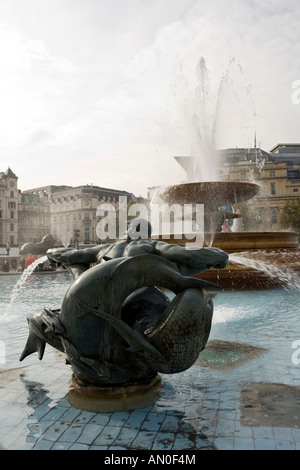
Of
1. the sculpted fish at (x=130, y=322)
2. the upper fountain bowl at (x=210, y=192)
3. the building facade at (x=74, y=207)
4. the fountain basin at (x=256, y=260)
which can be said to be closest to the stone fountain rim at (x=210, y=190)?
the upper fountain bowl at (x=210, y=192)

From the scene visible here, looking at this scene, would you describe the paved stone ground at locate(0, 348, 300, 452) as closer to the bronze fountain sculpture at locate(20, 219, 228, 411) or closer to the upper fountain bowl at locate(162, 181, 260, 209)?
the bronze fountain sculpture at locate(20, 219, 228, 411)

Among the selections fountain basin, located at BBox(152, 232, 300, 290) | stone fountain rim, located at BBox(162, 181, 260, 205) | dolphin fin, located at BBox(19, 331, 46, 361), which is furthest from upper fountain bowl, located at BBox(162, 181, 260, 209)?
dolphin fin, located at BBox(19, 331, 46, 361)

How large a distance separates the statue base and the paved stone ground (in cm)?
7

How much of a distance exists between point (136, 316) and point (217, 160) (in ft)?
60.7

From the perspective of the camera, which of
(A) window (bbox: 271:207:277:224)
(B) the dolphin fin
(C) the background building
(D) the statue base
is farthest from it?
(A) window (bbox: 271:207:277:224)

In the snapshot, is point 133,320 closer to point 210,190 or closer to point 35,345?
point 35,345

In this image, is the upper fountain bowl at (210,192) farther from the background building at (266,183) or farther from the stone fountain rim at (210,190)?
the background building at (266,183)

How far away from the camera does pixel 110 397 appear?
3291mm

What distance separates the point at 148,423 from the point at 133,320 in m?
0.83

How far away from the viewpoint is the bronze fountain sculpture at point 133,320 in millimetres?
3035

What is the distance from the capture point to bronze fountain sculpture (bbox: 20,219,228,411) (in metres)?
3.04

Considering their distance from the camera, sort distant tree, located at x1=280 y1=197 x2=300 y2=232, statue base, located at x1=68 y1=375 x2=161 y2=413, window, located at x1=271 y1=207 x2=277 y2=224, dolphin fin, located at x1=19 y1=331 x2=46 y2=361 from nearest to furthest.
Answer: statue base, located at x1=68 y1=375 x2=161 y2=413
dolphin fin, located at x1=19 y1=331 x2=46 y2=361
distant tree, located at x1=280 y1=197 x2=300 y2=232
window, located at x1=271 y1=207 x2=277 y2=224

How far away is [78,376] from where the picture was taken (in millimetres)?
3490
